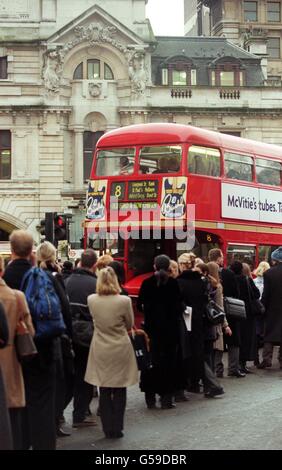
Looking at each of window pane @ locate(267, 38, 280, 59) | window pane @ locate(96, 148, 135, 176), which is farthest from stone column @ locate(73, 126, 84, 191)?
window pane @ locate(267, 38, 280, 59)

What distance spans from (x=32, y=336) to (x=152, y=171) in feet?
44.4

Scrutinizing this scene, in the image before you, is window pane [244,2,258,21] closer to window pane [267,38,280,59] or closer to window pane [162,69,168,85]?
window pane [267,38,280,59]

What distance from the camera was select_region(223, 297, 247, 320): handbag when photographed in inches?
593

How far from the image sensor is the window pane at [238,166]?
73.4ft

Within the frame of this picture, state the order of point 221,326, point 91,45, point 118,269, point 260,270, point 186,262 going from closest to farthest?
point 118,269 → point 186,262 → point 221,326 → point 260,270 → point 91,45

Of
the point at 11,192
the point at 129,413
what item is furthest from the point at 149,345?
the point at 11,192

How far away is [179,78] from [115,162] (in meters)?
28.1

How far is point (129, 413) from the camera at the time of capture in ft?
40.4

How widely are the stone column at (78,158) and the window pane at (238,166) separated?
2418 cm

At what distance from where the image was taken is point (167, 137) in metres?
21.7

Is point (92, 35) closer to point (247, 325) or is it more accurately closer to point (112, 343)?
point (247, 325)

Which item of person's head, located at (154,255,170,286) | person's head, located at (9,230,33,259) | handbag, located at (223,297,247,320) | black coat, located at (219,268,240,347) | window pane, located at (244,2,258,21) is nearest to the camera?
person's head, located at (9,230,33,259)

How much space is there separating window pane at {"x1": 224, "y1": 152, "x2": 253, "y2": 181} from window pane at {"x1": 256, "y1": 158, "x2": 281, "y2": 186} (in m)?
0.41

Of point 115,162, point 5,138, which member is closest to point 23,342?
point 115,162
